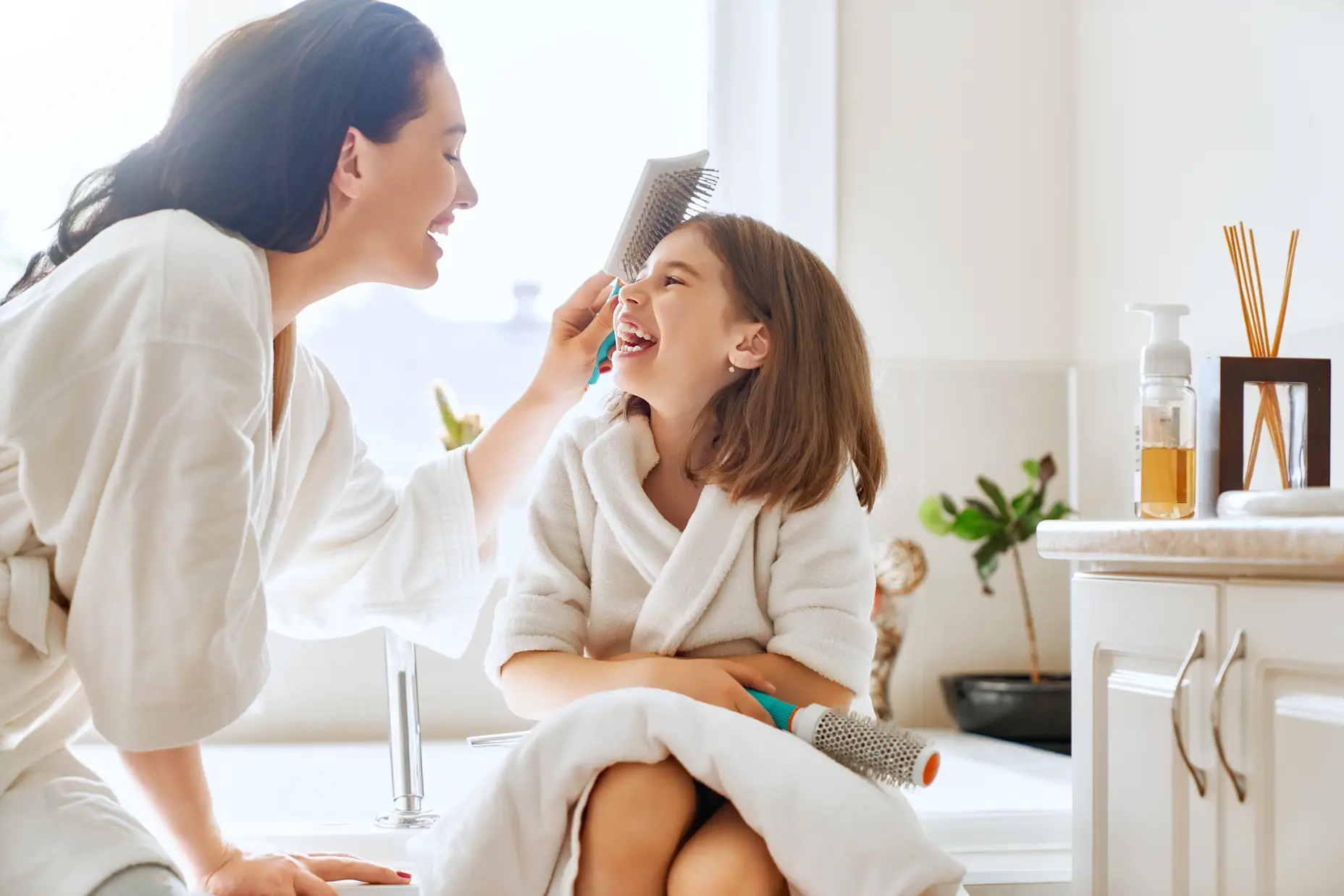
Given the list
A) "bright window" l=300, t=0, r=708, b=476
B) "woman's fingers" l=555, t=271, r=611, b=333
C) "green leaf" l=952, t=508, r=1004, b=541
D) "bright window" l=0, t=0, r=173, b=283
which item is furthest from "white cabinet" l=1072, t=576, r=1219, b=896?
"bright window" l=0, t=0, r=173, b=283

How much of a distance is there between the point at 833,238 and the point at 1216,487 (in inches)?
37.8

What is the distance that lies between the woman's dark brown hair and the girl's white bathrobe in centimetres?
7

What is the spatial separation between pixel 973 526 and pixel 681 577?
3.04 ft

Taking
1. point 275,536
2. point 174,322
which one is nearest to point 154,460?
point 174,322

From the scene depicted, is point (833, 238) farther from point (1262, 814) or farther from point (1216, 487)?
point (1262, 814)

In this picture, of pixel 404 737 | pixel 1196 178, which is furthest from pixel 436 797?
pixel 1196 178

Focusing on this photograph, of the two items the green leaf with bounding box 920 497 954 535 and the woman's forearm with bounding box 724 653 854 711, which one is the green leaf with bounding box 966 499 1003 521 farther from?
the woman's forearm with bounding box 724 653 854 711

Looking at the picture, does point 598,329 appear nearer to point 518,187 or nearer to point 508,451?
point 508,451

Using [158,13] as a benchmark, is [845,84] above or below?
below

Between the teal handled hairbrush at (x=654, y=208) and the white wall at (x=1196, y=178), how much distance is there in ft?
2.60

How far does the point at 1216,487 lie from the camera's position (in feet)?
4.02

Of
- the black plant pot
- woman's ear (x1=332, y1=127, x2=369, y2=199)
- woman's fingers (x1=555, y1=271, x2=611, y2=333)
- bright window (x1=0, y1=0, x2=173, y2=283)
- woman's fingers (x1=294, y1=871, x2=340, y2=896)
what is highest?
bright window (x1=0, y1=0, x2=173, y2=283)

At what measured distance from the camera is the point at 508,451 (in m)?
1.37

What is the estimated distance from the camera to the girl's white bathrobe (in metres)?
0.87
